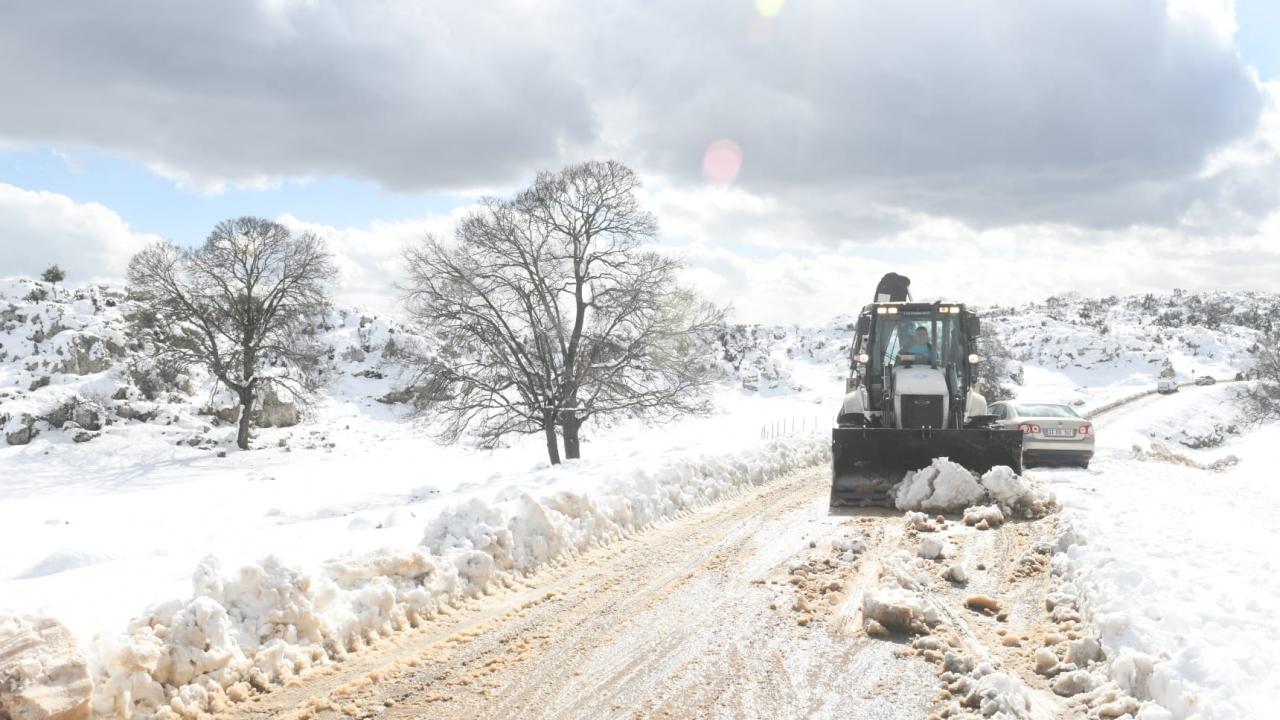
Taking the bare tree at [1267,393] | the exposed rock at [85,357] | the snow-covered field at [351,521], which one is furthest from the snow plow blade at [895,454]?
the bare tree at [1267,393]

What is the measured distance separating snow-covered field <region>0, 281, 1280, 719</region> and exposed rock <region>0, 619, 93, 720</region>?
0.47 ft

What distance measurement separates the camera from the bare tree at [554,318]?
18.4 meters

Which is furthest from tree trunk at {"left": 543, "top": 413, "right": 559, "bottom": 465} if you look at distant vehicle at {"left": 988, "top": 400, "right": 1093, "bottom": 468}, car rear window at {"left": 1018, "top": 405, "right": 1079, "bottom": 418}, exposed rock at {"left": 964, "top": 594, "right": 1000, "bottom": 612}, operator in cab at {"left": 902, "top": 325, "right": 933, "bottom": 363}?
exposed rock at {"left": 964, "top": 594, "right": 1000, "bottom": 612}

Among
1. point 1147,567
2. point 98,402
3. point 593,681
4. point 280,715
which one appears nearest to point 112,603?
point 280,715

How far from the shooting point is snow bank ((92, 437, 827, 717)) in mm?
4234

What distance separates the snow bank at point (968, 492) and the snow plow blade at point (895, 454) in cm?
58

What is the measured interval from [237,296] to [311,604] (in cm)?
2686

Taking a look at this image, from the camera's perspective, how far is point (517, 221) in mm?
18547

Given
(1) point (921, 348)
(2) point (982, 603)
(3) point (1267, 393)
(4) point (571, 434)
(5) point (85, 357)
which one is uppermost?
(5) point (85, 357)

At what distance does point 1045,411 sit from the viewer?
16438 mm

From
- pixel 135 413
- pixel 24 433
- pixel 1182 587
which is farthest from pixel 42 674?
pixel 135 413

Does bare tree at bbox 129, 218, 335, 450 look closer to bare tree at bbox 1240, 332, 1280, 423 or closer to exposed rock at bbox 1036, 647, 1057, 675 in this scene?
exposed rock at bbox 1036, 647, 1057, 675

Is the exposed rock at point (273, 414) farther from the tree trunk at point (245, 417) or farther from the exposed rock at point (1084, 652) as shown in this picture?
the exposed rock at point (1084, 652)

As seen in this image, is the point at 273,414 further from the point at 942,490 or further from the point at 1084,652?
the point at 1084,652
